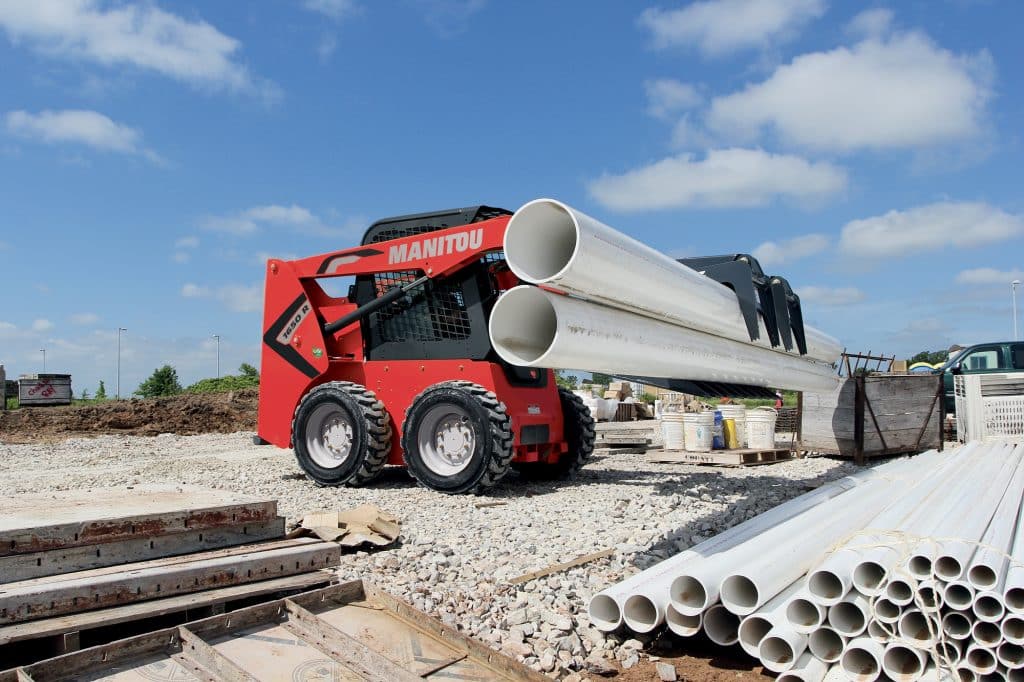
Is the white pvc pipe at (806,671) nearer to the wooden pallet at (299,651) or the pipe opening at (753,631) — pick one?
the pipe opening at (753,631)

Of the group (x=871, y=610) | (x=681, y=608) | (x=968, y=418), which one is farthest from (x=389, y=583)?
(x=968, y=418)

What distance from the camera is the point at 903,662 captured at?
3506 millimetres

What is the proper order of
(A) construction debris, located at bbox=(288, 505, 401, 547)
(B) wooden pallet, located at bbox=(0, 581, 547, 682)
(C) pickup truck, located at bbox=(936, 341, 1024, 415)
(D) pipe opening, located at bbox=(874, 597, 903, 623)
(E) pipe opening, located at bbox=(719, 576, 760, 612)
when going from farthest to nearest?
(C) pickup truck, located at bbox=(936, 341, 1024, 415) < (A) construction debris, located at bbox=(288, 505, 401, 547) < (E) pipe opening, located at bbox=(719, 576, 760, 612) < (D) pipe opening, located at bbox=(874, 597, 903, 623) < (B) wooden pallet, located at bbox=(0, 581, 547, 682)

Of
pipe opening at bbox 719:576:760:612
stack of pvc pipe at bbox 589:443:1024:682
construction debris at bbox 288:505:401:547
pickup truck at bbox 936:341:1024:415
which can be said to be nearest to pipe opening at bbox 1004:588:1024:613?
stack of pvc pipe at bbox 589:443:1024:682

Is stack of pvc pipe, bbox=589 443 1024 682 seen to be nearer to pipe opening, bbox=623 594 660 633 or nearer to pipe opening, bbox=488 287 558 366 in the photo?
pipe opening, bbox=623 594 660 633

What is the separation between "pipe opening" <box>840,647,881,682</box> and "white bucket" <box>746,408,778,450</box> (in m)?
9.29

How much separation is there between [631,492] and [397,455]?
8.77ft

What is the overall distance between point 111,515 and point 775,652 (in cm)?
351

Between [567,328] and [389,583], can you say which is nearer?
[567,328]

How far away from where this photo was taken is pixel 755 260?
7.03m

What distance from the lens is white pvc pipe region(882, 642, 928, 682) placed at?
3.41 metres

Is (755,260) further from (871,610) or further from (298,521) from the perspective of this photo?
(298,521)

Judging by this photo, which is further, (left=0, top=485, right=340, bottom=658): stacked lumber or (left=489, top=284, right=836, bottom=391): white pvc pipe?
(left=489, top=284, right=836, bottom=391): white pvc pipe

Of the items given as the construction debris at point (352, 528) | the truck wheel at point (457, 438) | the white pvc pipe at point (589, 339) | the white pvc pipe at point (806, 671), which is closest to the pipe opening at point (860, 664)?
the white pvc pipe at point (806, 671)
